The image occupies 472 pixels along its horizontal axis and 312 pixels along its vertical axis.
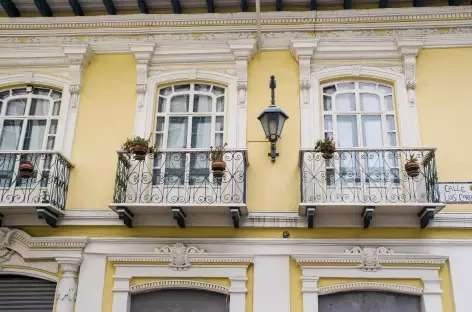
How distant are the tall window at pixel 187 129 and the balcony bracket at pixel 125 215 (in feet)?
2.57

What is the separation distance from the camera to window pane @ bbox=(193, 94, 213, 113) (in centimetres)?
1022

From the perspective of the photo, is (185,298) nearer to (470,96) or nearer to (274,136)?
(274,136)

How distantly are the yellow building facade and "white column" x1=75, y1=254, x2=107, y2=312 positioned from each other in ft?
0.08

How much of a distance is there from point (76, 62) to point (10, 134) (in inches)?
70.4

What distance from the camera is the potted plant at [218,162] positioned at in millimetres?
8906

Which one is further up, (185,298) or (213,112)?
(213,112)

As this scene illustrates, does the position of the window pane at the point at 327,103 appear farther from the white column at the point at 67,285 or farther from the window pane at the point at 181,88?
the white column at the point at 67,285

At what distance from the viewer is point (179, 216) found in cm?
888

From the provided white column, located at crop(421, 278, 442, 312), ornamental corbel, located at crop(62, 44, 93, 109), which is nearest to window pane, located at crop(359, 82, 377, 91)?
white column, located at crop(421, 278, 442, 312)

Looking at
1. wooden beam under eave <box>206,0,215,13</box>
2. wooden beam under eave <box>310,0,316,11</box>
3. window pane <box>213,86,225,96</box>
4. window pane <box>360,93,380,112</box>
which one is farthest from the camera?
wooden beam under eave <box>206,0,215,13</box>

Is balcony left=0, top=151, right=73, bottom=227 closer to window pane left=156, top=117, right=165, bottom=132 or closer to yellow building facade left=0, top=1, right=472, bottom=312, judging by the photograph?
yellow building facade left=0, top=1, right=472, bottom=312

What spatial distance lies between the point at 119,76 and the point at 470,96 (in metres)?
6.36

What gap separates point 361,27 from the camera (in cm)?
1041

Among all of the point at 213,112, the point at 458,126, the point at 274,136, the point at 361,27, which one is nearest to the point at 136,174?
the point at 213,112
